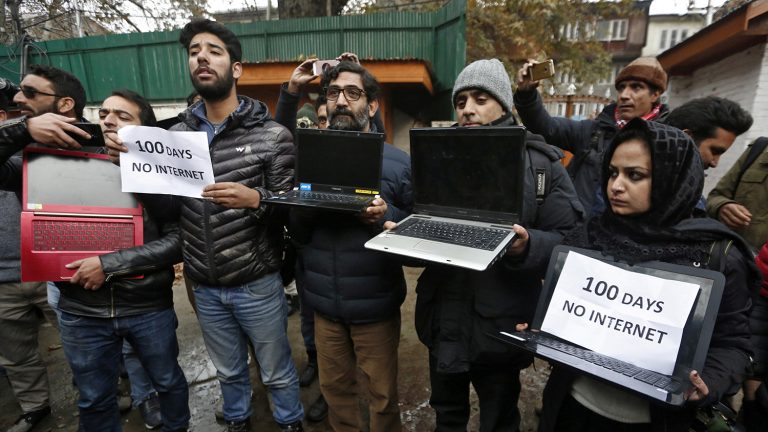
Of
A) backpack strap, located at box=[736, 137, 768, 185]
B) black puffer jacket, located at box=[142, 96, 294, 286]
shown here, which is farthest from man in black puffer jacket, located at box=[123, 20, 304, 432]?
backpack strap, located at box=[736, 137, 768, 185]

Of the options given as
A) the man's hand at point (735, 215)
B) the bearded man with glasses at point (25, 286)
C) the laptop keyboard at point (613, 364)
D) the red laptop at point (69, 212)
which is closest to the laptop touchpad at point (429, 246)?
the laptop keyboard at point (613, 364)

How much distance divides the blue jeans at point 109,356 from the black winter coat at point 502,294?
160 centimetres

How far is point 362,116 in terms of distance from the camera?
2.12 metres

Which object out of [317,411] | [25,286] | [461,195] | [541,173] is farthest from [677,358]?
[25,286]

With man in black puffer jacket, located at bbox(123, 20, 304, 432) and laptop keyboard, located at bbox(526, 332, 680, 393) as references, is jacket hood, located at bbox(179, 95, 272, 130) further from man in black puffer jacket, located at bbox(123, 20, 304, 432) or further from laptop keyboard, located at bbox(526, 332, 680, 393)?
laptop keyboard, located at bbox(526, 332, 680, 393)

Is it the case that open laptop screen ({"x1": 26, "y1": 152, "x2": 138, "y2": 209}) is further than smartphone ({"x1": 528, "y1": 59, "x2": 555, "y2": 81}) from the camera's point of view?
No

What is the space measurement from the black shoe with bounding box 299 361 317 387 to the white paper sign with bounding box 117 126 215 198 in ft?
6.30

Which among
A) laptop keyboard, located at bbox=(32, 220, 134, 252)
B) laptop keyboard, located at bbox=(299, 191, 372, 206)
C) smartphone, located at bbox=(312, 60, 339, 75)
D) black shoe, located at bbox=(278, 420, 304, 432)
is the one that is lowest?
black shoe, located at bbox=(278, 420, 304, 432)

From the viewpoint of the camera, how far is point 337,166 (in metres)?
1.94

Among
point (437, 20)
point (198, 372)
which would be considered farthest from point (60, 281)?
point (437, 20)

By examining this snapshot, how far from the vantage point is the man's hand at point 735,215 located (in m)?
2.21

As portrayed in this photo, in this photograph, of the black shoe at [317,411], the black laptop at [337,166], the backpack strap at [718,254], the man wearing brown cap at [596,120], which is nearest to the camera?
the backpack strap at [718,254]

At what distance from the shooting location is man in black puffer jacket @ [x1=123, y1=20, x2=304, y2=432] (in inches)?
78.7

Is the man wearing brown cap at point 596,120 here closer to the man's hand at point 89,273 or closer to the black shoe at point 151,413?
the man's hand at point 89,273
